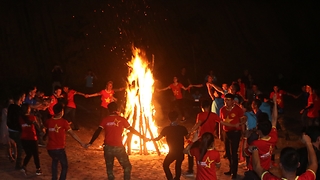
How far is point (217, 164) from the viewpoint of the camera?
707 cm

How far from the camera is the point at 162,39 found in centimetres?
3309

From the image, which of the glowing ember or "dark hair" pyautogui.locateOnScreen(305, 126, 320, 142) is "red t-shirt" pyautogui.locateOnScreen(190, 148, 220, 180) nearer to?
"dark hair" pyautogui.locateOnScreen(305, 126, 320, 142)

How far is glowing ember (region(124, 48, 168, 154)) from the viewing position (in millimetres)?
13086

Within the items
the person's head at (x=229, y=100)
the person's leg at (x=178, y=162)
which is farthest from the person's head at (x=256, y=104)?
the person's leg at (x=178, y=162)

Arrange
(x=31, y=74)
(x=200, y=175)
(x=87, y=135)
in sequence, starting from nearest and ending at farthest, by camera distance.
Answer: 1. (x=200, y=175)
2. (x=87, y=135)
3. (x=31, y=74)

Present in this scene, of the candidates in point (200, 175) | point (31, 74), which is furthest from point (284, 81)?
point (200, 175)

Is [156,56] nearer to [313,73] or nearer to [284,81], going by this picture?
[284,81]

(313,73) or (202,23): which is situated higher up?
(202,23)

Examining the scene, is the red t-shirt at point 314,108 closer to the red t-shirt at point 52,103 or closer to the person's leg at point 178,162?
the person's leg at point 178,162

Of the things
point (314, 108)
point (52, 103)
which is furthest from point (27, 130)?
point (314, 108)

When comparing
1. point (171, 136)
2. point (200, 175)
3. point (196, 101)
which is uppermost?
point (196, 101)

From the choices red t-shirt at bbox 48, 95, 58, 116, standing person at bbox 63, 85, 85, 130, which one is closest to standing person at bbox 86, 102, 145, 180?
red t-shirt at bbox 48, 95, 58, 116

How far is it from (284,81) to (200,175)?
24.8 metres

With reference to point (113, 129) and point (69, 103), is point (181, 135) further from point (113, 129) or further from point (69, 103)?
point (69, 103)
